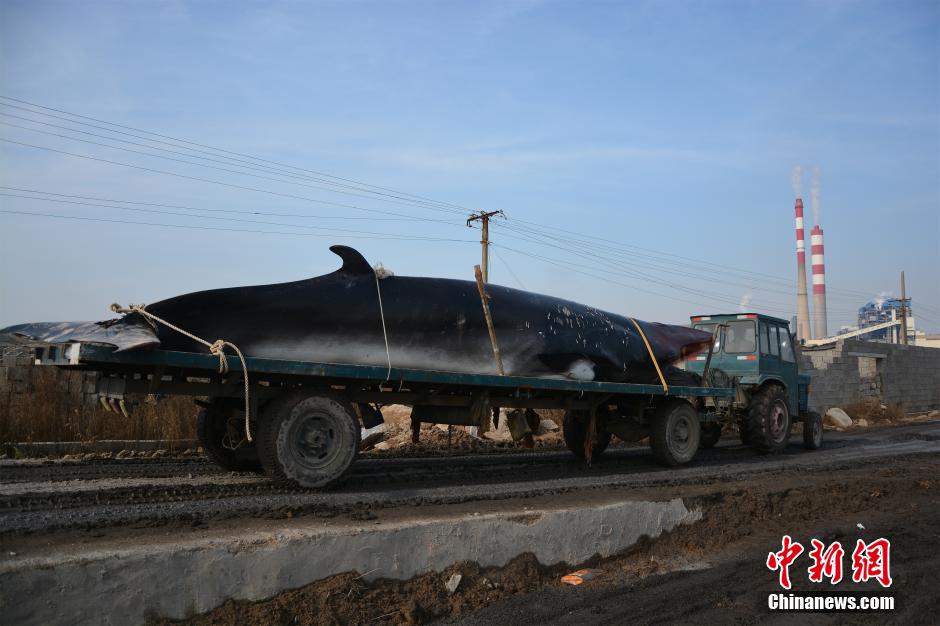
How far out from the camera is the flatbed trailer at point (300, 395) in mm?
6246

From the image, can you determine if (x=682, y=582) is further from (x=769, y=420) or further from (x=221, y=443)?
(x=769, y=420)

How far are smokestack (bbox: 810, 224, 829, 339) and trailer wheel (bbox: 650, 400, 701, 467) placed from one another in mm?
56760

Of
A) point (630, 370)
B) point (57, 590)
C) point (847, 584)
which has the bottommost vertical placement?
point (847, 584)

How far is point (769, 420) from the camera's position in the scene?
12.4 meters

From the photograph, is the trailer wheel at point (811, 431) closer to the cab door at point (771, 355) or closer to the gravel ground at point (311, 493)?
the cab door at point (771, 355)

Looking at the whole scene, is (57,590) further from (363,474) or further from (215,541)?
(363,474)

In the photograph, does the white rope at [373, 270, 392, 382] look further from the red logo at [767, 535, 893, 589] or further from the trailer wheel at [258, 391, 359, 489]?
the red logo at [767, 535, 893, 589]

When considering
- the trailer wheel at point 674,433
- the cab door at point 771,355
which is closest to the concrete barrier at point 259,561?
the trailer wheel at point 674,433

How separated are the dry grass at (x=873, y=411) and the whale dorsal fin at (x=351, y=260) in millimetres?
19907

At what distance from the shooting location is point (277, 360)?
644 cm

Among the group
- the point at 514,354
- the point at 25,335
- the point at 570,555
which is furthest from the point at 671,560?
the point at 25,335

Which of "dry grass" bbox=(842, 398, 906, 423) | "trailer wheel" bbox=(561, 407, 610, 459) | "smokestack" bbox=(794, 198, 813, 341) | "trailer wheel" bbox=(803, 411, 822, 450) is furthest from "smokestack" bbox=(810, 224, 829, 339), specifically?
"trailer wheel" bbox=(561, 407, 610, 459)

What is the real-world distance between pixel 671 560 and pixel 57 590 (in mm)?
4584

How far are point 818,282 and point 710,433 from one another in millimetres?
53871
